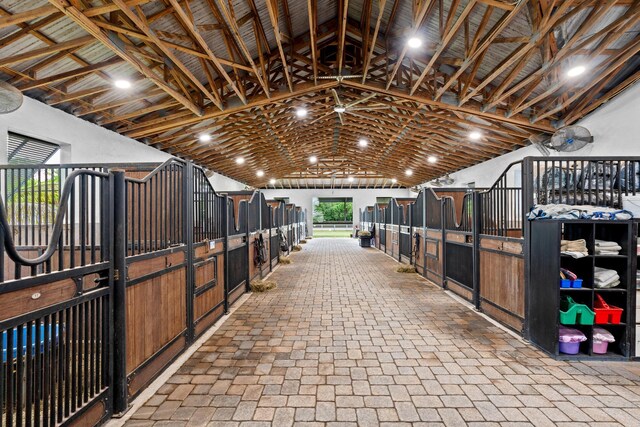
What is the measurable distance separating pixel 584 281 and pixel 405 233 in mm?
5209

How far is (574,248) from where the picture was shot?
110 inches

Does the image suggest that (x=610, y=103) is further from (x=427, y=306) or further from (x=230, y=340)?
(x=230, y=340)

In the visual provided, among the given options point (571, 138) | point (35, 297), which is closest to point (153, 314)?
point (35, 297)

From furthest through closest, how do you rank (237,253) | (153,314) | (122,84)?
(122,84), (237,253), (153,314)

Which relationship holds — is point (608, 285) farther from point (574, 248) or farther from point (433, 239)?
point (433, 239)

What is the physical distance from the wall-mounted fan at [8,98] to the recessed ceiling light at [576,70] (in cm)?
793

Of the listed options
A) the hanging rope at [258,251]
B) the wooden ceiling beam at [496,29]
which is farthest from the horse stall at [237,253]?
the wooden ceiling beam at [496,29]

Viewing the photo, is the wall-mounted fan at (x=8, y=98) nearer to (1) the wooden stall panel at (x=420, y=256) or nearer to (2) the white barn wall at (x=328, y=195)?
(1) the wooden stall panel at (x=420, y=256)

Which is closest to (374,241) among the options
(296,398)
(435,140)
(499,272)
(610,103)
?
(435,140)

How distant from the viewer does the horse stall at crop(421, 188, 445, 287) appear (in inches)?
218

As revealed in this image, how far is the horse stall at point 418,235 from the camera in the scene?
650 cm

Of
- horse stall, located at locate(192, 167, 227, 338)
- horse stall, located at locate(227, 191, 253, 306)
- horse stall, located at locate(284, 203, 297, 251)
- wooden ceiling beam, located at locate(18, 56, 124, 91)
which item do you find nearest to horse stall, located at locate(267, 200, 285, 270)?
horse stall, located at locate(284, 203, 297, 251)

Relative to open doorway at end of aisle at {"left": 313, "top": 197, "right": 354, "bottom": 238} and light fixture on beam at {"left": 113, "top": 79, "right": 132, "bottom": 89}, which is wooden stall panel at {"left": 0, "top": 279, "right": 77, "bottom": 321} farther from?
open doorway at end of aisle at {"left": 313, "top": 197, "right": 354, "bottom": 238}

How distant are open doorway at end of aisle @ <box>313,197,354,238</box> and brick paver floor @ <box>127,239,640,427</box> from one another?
1843 centimetres
